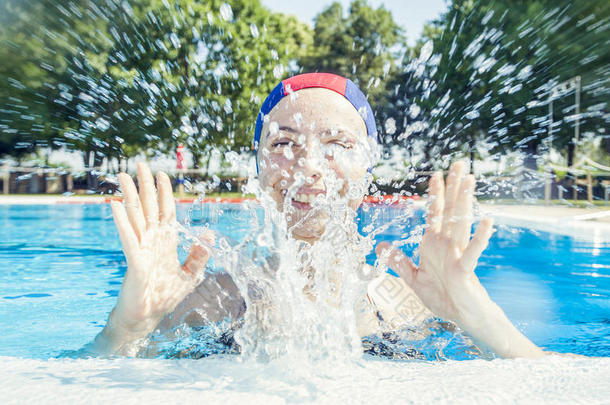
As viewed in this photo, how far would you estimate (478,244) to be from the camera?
180cm

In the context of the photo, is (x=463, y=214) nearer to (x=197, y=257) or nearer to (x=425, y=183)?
(x=197, y=257)

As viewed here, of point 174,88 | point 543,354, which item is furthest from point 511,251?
point 174,88

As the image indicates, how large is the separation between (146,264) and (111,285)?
4049mm

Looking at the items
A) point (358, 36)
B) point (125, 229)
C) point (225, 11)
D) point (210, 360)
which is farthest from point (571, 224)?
point (358, 36)

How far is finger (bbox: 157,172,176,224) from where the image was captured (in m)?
2.06

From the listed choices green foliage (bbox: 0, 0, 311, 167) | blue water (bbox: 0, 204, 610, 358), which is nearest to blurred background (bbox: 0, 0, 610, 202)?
green foliage (bbox: 0, 0, 311, 167)

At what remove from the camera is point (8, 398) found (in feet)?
4.87

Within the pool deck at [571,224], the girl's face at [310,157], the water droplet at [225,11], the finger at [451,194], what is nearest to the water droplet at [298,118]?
the girl's face at [310,157]

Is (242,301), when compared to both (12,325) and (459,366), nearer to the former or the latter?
(459,366)

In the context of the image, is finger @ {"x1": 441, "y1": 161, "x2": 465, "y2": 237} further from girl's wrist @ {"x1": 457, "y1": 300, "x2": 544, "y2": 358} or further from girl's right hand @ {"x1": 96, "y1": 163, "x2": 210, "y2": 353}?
girl's right hand @ {"x1": 96, "y1": 163, "x2": 210, "y2": 353}

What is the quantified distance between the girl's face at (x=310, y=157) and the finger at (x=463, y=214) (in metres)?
0.67

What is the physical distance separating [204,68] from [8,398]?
13.4m

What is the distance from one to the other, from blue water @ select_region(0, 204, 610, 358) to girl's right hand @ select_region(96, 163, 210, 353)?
1821 mm

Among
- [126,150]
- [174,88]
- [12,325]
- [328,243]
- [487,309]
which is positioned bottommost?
[12,325]
